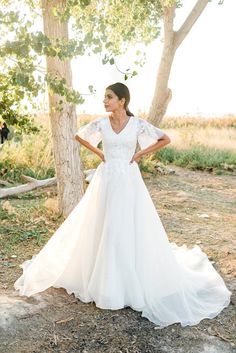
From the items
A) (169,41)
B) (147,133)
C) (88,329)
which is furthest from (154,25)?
(88,329)

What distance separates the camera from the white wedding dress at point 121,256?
4.94 m

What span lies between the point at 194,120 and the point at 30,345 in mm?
24150

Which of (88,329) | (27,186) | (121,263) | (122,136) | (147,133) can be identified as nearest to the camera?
(88,329)

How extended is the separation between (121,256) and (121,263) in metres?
0.07

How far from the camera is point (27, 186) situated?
10492 mm

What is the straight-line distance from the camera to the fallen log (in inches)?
389

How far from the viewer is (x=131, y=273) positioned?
499cm

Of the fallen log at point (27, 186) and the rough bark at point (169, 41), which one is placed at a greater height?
the rough bark at point (169, 41)

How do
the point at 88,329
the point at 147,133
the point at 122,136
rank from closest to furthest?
the point at 88,329 < the point at 122,136 < the point at 147,133

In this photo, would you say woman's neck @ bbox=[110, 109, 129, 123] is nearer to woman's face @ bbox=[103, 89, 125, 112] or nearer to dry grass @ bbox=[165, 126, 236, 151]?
woman's face @ bbox=[103, 89, 125, 112]

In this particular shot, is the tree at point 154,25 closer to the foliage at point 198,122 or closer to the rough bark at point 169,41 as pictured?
the rough bark at point 169,41

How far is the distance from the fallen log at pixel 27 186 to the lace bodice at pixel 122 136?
4967 millimetres

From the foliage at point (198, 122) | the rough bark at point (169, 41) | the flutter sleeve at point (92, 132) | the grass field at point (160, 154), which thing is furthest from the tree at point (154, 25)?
the foliage at point (198, 122)

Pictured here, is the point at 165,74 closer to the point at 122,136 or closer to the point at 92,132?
the point at 92,132
